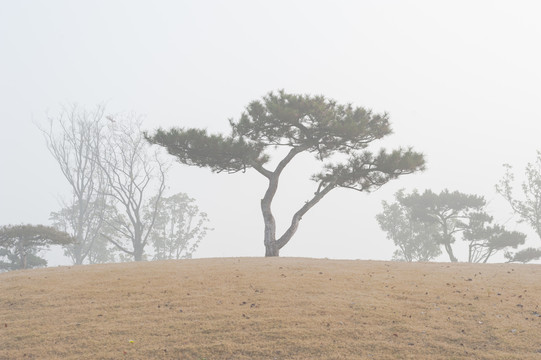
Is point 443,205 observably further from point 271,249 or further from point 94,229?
point 94,229

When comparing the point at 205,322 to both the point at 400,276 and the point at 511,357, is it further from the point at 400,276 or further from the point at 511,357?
the point at 400,276

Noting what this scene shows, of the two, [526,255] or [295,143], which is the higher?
[295,143]

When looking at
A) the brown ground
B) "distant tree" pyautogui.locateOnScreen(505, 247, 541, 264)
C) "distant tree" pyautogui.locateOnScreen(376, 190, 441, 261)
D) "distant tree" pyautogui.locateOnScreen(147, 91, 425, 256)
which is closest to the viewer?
the brown ground

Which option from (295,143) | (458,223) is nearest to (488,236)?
(458,223)

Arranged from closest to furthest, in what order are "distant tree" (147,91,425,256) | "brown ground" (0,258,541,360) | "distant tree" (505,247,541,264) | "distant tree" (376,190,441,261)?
"brown ground" (0,258,541,360) → "distant tree" (147,91,425,256) → "distant tree" (505,247,541,264) → "distant tree" (376,190,441,261)

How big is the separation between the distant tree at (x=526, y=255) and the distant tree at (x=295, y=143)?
22.6 metres

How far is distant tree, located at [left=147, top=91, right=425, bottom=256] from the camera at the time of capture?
738 inches

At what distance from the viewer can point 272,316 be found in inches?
287

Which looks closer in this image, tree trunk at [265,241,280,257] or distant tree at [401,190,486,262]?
tree trunk at [265,241,280,257]

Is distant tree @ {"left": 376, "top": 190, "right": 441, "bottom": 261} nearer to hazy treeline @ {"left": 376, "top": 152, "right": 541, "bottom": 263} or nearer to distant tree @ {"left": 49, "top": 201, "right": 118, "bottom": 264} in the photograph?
hazy treeline @ {"left": 376, "top": 152, "right": 541, "bottom": 263}

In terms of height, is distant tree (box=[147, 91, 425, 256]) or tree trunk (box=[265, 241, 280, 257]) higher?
distant tree (box=[147, 91, 425, 256])

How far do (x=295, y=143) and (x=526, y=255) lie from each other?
87.7ft

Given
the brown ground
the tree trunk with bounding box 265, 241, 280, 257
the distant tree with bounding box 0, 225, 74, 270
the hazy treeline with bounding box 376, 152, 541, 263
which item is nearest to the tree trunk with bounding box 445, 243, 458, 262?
the hazy treeline with bounding box 376, 152, 541, 263

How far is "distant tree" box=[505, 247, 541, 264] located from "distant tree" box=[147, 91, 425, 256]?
2265 cm
